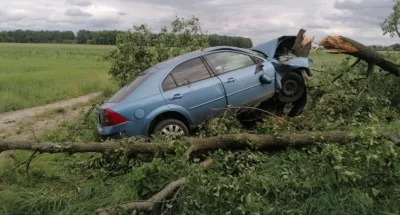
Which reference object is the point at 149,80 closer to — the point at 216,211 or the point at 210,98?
the point at 210,98

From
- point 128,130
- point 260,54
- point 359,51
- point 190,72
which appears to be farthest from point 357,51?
point 128,130

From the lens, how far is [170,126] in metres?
6.79

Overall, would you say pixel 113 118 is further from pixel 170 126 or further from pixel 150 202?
pixel 150 202

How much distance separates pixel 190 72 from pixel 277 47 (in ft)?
7.65

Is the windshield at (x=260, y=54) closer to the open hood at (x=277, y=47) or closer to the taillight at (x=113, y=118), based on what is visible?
the open hood at (x=277, y=47)

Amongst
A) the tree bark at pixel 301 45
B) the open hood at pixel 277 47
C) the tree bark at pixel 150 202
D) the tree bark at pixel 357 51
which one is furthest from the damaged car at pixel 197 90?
the tree bark at pixel 150 202

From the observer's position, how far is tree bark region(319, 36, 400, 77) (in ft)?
28.3

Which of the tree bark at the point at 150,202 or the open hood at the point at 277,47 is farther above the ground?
the open hood at the point at 277,47

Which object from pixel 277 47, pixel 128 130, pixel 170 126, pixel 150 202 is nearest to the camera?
pixel 150 202

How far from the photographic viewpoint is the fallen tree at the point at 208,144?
17.9 feet

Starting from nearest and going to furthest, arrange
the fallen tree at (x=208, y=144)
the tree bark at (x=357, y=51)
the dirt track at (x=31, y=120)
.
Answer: the fallen tree at (x=208, y=144)
the tree bark at (x=357, y=51)
the dirt track at (x=31, y=120)

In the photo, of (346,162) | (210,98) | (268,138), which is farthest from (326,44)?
(346,162)

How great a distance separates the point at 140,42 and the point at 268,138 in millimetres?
7575

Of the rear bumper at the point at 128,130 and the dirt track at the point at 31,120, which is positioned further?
the dirt track at the point at 31,120
